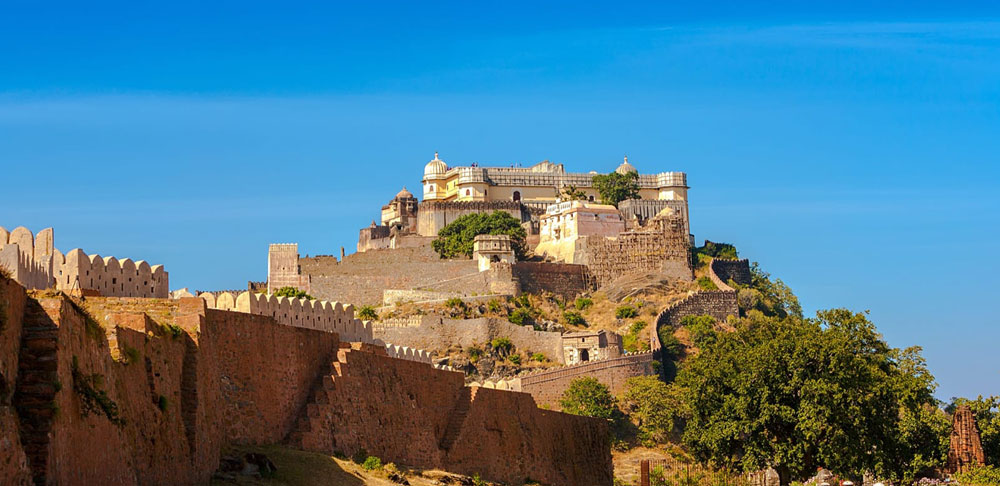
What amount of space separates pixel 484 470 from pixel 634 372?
42394mm

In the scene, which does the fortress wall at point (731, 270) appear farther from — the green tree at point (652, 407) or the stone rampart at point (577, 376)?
the green tree at point (652, 407)

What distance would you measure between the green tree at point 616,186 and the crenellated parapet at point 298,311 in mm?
71667

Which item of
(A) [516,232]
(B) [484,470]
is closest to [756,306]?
(A) [516,232]

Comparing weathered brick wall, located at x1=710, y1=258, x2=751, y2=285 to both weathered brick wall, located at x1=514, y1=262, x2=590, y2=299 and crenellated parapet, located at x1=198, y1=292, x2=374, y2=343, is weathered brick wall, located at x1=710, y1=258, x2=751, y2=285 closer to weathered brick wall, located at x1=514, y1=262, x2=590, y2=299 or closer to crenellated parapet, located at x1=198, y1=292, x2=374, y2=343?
weathered brick wall, located at x1=514, y1=262, x2=590, y2=299

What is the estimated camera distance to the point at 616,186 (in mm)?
113500

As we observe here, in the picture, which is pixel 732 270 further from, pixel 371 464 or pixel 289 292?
pixel 371 464

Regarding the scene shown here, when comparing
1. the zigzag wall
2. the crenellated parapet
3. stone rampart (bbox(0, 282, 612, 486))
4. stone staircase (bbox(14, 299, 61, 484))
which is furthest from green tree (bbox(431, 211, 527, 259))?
stone staircase (bbox(14, 299, 61, 484))

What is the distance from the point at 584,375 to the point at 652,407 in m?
4.45

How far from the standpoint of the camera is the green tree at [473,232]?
329 ft

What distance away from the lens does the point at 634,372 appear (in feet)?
259

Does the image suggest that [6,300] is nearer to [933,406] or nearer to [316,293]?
[933,406]

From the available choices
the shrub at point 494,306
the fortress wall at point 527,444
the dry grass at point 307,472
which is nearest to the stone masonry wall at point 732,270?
the shrub at point 494,306

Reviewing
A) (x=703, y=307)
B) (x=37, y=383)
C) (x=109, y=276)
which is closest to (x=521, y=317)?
(x=703, y=307)

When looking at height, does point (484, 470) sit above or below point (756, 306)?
below
